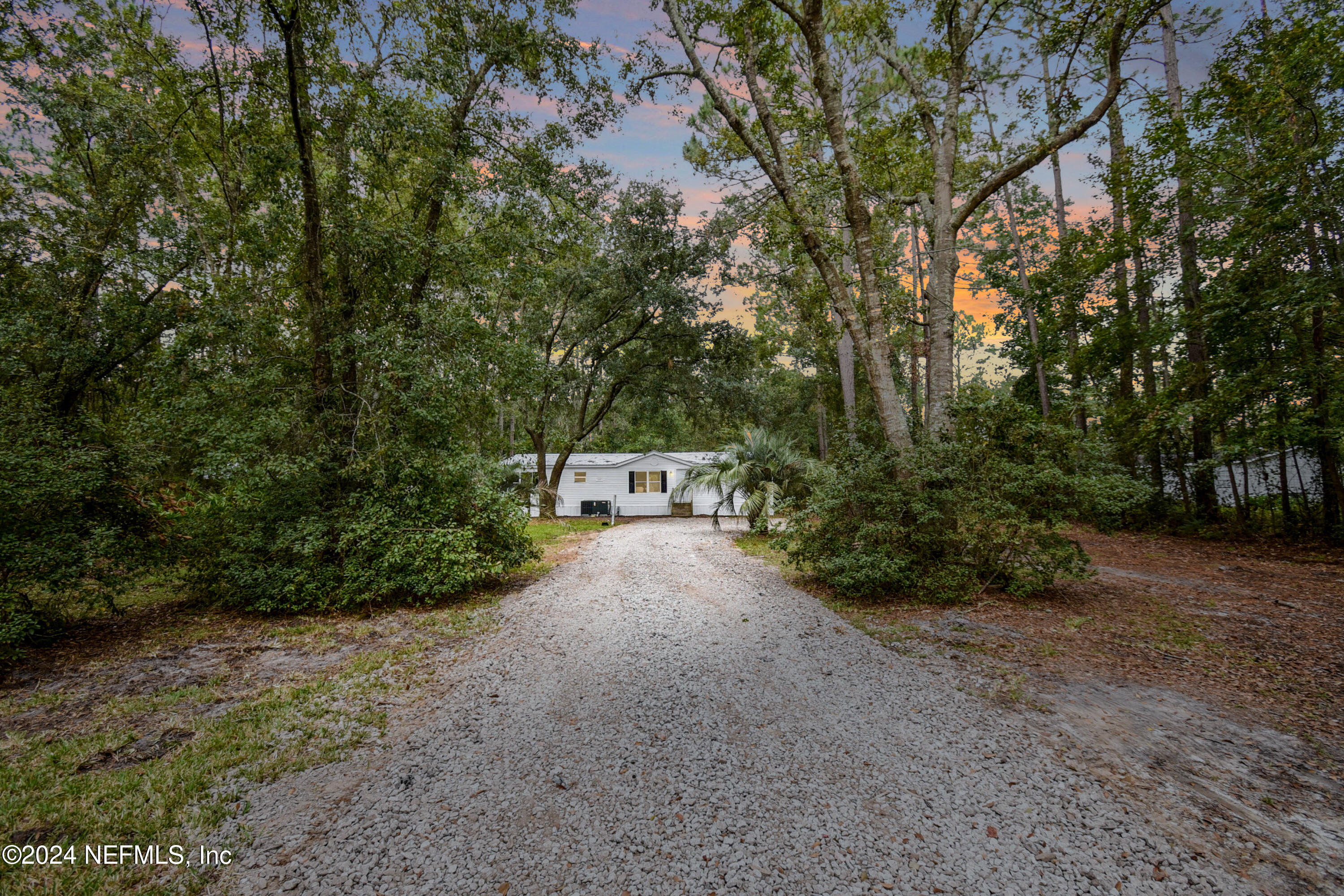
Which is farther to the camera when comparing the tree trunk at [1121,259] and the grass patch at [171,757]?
the tree trunk at [1121,259]

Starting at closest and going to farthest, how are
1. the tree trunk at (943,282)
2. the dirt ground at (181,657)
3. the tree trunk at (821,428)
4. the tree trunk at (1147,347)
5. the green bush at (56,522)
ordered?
1. the dirt ground at (181,657)
2. the green bush at (56,522)
3. the tree trunk at (943,282)
4. the tree trunk at (1147,347)
5. the tree trunk at (821,428)

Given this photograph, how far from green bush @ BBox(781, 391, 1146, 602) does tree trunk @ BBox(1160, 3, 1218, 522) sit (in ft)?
17.8

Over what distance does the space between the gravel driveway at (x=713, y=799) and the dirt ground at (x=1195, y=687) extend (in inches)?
10.7

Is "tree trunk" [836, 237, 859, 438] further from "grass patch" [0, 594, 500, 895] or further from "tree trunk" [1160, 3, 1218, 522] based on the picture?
"grass patch" [0, 594, 500, 895]

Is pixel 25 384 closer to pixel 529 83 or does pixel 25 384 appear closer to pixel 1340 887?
pixel 529 83

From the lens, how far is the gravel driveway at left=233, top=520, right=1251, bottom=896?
1824 mm

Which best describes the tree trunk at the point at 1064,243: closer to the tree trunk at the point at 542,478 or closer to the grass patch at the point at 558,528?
the grass patch at the point at 558,528

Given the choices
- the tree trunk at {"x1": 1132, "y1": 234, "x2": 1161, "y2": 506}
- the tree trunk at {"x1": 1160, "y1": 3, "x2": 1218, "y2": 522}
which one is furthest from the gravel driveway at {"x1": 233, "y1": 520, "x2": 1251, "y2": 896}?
the tree trunk at {"x1": 1132, "y1": 234, "x2": 1161, "y2": 506}

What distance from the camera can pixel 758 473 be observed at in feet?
35.7

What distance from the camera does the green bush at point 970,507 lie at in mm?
5199

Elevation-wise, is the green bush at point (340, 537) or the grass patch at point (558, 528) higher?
the green bush at point (340, 537)

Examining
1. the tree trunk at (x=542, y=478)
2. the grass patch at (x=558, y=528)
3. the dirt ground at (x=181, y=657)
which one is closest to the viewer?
the dirt ground at (x=181, y=657)

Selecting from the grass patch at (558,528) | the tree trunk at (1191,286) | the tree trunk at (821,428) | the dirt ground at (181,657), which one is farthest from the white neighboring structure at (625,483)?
the dirt ground at (181,657)

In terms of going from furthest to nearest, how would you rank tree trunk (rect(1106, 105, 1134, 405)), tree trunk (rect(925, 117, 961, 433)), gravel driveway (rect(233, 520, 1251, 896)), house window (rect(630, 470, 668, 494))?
1. house window (rect(630, 470, 668, 494))
2. tree trunk (rect(1106, 105, 1134, 405))
3. tree trunk (rect(925, 117, 961, 433))
4. gravel driveway (rect(233, 520, 1251, 896))
